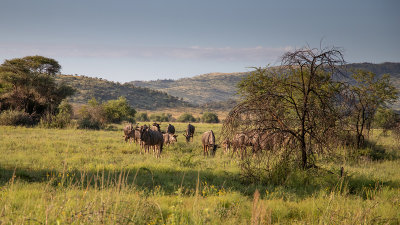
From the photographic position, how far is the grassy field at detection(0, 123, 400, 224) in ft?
13.4

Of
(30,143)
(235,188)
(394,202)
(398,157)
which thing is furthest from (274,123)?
(30,143)

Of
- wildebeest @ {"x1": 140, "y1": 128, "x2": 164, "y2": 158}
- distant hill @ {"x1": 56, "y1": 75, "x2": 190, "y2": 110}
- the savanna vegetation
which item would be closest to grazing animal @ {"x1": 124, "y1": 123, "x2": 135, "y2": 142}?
wildebeest @ {"x1": 140, "y1": 128, "x2": 164, "y2": 158}

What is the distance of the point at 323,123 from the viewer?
7961mm

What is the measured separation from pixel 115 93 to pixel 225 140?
79217 mm

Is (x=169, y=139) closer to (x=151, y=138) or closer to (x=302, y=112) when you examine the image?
(x=151, y=138)

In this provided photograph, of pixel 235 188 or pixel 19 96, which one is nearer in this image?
pixel 235 188

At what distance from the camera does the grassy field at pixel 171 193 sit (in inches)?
161

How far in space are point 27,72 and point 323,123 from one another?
3137cm

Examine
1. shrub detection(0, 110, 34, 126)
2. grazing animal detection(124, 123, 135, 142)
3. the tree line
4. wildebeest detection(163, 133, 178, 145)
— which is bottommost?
wildebeest detection(163, 133, 178, 145)

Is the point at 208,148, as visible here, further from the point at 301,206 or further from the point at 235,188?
the point at 301,206

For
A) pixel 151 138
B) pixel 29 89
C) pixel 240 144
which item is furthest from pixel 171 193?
pixel 29 89

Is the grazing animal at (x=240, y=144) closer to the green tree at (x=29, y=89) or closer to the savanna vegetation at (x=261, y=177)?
the savanna vegetation at (x=261, y=177)

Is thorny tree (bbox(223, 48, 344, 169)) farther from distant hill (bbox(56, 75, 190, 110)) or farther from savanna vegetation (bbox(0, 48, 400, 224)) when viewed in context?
distant hill (bbox(56, 75, 190, 110))

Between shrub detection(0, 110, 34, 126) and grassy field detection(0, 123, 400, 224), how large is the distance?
468 inches
